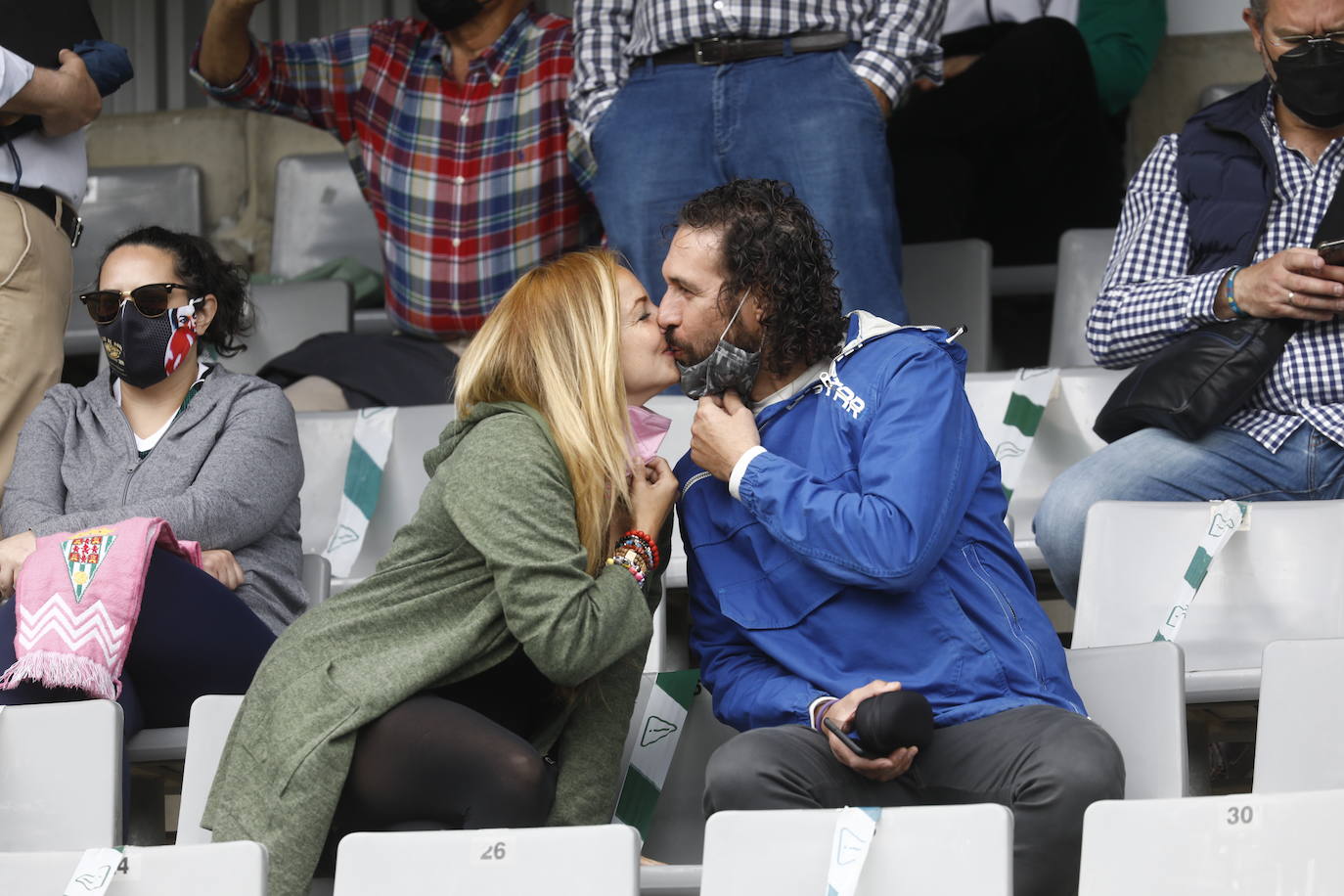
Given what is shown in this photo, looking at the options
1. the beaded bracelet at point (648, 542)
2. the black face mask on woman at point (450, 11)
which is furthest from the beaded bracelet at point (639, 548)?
the black face mask on woman at point (450, 11)

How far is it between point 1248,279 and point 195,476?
1699mm

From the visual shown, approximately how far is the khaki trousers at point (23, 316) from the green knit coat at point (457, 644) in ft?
4.35

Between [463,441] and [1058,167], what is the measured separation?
98.3 inches

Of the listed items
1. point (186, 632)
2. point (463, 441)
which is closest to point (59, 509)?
point (186, 632)

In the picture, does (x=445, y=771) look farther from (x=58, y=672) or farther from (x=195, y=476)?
(x=195, y=476)

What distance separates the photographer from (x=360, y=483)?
3.39 metres

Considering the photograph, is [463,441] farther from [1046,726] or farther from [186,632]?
[1046,726]

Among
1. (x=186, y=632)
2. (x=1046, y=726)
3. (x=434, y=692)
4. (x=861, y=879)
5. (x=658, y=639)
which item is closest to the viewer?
(x=861, y=879)

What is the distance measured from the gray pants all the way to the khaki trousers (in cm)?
179

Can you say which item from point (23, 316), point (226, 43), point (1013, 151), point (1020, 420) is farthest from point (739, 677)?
point (1013, 151)

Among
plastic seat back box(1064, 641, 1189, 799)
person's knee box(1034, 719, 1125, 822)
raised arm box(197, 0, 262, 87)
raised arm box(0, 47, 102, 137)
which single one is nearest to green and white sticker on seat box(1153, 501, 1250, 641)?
plastic seat back box(1064, 641, 1189, 799)

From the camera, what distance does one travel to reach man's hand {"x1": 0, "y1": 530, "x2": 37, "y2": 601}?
2598 mm

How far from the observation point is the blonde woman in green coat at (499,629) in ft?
6.55

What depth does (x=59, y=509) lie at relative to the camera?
9.13ft
